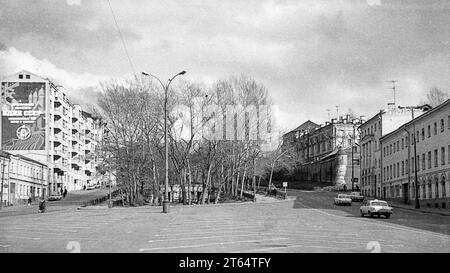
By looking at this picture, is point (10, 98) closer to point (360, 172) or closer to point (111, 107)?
point (111, 107)

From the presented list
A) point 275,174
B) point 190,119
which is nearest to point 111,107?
point 190,119

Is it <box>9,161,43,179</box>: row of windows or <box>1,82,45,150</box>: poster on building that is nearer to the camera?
<box>1,82,45,150</box>: poster on building

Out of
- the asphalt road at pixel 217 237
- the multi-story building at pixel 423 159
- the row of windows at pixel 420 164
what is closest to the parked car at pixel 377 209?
the multi-story building at pixel 423 159

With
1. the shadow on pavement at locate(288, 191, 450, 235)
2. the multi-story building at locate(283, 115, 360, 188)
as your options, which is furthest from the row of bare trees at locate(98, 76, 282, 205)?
the multi-story building at locate(283, 115, 360, 188)

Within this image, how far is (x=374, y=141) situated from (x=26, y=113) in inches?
3039

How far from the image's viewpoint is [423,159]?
58344 millimetres

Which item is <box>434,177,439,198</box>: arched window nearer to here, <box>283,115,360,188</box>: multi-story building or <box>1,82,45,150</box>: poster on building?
<box>283,115,360,188</box>: multi-story building

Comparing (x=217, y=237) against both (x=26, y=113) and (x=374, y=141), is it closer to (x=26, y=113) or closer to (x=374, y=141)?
(x=26, y=113)

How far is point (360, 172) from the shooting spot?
9331 centimetres

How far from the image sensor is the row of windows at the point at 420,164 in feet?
174

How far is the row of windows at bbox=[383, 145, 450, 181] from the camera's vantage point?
52.9 metres

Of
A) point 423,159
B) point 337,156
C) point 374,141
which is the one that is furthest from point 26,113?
point 337,156

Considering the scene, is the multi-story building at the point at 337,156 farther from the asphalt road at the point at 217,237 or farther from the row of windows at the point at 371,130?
the asphalt road at the point at 217,237
